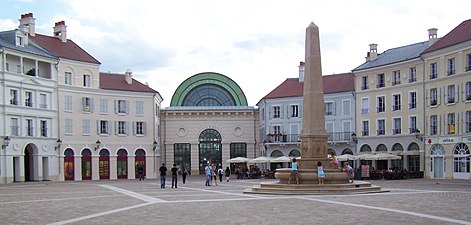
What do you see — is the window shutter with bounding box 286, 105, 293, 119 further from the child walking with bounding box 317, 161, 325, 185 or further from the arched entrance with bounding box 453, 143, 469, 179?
the child walking with bounding box 317, 161, 325, 185

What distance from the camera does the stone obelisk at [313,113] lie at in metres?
30.4

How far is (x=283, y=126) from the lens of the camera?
7362cm

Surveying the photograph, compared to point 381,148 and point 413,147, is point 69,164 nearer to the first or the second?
point 381,148

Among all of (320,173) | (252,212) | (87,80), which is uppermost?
(87,80)

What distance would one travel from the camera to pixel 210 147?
77.7 meters

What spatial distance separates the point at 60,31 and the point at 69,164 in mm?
13996

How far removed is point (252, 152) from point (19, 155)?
30.5 meters

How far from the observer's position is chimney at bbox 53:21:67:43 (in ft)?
217

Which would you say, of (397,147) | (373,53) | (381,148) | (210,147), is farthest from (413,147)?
(210,147)

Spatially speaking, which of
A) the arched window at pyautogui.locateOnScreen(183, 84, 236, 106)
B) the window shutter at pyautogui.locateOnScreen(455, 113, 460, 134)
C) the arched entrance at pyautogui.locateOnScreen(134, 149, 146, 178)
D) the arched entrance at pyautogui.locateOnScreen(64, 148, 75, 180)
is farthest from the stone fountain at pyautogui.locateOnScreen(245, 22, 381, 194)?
the arched window at pyautogui.locateOnScreen(183, 84, 236, 106)

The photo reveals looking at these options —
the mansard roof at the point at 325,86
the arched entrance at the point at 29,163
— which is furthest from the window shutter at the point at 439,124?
the arched entrance at the point at 29,163

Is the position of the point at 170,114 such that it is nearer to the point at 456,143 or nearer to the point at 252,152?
the point at 252,152

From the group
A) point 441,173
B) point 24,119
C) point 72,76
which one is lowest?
point 441,173

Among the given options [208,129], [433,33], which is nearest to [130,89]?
[208,129]
